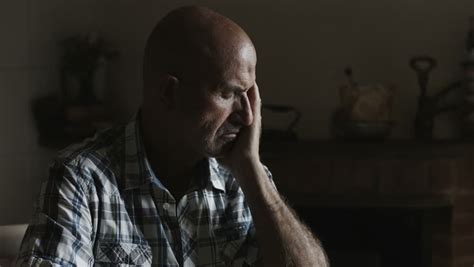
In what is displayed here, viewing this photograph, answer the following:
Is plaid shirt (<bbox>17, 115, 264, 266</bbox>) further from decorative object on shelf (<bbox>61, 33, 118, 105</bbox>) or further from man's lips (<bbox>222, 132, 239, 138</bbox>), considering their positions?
decorative object on shelf (<bbox>61, 33, 118, 105</bbox>)

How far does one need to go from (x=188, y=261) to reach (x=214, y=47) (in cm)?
41

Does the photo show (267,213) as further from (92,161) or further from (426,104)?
(426,104)

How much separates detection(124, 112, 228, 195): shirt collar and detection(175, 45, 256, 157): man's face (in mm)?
68

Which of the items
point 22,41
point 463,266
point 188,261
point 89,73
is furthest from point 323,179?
point 188,261

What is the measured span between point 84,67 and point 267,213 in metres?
1.68

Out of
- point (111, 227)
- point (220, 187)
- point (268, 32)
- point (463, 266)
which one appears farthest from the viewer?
point (268, 32)

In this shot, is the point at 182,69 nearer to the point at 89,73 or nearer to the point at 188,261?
the point at 188,261

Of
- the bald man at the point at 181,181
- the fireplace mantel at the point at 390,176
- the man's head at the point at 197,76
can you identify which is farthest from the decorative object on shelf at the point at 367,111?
the man's head at the point at 197,76

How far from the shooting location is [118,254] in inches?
58.4

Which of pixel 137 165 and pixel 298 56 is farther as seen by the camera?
pixel 298 56

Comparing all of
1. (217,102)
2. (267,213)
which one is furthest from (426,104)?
(217,102)

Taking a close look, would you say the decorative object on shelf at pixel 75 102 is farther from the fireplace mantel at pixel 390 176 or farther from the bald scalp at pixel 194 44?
the bald scalp at pixel 194 44

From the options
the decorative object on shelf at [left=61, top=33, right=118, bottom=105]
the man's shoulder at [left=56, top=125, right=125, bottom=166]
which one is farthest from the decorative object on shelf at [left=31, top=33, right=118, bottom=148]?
the man's shoulder at [left=56, top=125, right=125, bottom=166]

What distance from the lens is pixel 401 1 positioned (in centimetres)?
294
